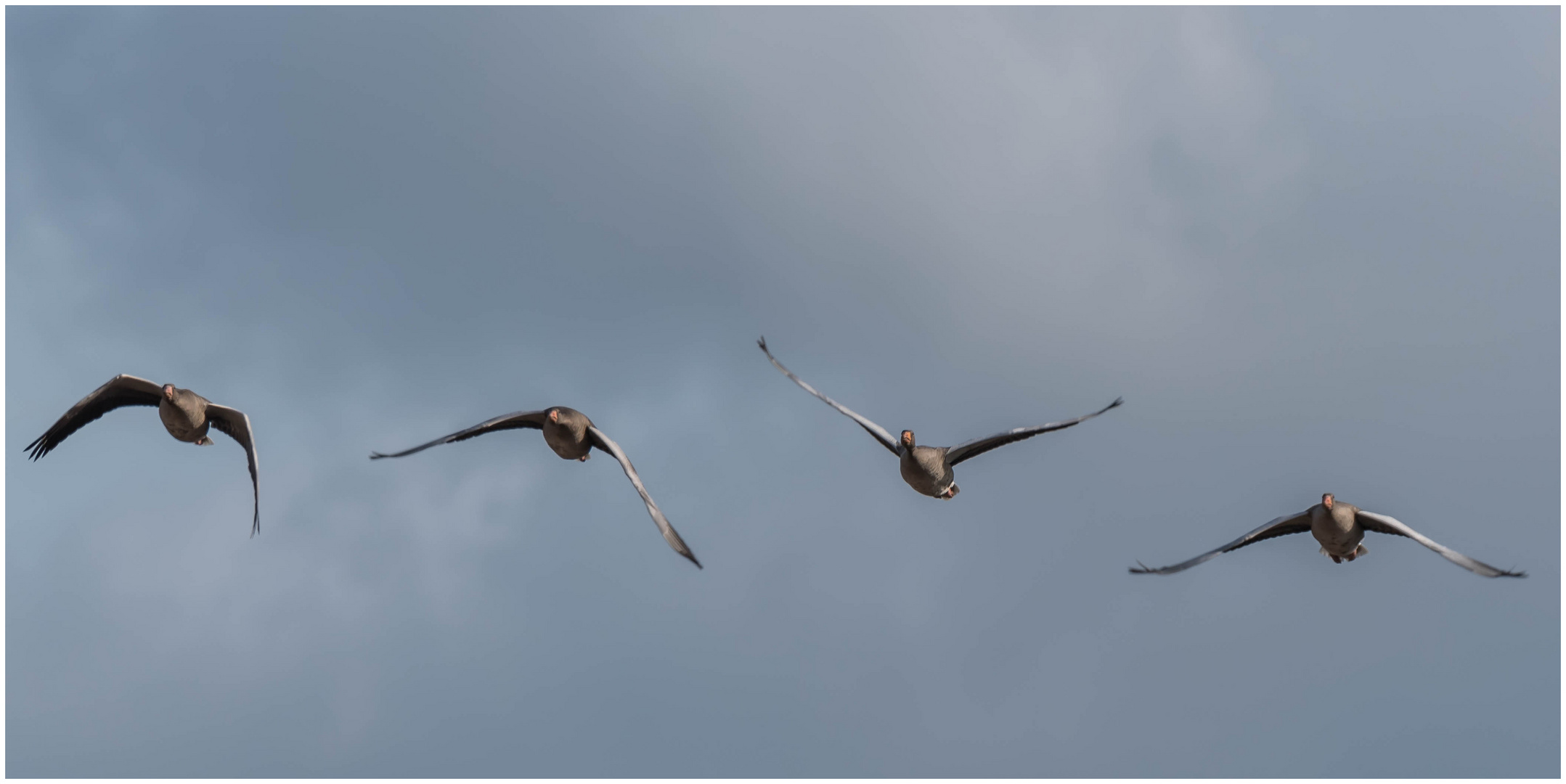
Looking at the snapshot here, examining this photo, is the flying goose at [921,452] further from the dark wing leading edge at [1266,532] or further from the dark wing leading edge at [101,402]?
the dark wing leading edge at [101,402]

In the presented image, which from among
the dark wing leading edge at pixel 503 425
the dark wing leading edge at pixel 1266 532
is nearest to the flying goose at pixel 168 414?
the dark wing leading edge at pixel 503 425

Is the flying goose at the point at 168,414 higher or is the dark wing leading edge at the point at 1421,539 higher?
the dark wing leading edge at the point at 1421,539

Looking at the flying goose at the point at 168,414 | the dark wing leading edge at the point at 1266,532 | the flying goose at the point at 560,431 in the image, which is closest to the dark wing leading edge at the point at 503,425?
the flying goose at the point at 560,431

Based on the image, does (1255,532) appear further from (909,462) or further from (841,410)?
(841,410)

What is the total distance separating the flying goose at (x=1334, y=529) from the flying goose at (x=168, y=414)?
74.7 feet

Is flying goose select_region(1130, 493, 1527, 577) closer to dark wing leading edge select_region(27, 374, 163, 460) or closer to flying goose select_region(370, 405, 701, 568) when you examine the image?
flying goose select_region(370, 405, 701, 568)

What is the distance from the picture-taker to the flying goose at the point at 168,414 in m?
28.5

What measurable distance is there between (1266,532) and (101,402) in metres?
29.2

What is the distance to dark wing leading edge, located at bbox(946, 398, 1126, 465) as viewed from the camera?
24984 millimetres

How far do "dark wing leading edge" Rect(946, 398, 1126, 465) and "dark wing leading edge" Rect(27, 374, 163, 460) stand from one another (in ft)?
64.6

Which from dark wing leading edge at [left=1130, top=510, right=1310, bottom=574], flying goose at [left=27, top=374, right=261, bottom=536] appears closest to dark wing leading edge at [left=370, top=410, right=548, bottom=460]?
flying goose at [left=27, top=374, right=261, bottom=536]

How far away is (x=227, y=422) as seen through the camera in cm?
2950

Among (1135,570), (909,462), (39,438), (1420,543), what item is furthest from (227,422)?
(1420,543)

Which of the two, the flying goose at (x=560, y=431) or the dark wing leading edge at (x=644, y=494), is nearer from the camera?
the dark wing leading edge at (x=644, y=494)
